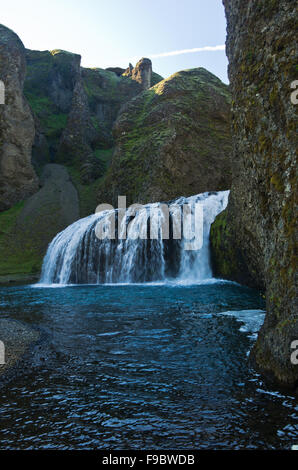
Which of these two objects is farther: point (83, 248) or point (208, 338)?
point (83, 248)

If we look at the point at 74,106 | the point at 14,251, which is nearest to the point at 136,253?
the point at 14,251

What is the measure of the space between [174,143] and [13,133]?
883 inches

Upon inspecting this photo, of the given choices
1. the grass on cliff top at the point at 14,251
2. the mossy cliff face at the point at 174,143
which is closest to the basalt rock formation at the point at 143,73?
the mossy cliff face at the point at 174,143

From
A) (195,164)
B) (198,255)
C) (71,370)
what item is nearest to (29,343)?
(71,370)

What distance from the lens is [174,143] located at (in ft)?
146

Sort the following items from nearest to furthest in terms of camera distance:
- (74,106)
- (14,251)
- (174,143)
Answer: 1. (14,251)
2. (174,143)
3. (74,106)

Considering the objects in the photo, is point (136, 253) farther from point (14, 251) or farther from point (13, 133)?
point (13, 133)

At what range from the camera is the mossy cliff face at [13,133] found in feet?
159

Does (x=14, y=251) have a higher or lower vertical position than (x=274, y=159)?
lower

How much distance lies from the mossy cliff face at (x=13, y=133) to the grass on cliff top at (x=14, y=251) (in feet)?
11.4

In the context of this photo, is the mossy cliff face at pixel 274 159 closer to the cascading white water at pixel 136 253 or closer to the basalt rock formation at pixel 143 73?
the cascading white water at pixel 136 253

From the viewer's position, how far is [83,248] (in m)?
27.5

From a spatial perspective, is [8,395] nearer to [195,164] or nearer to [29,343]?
[29,343]

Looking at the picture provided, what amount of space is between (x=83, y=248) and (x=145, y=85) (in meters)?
60.6
